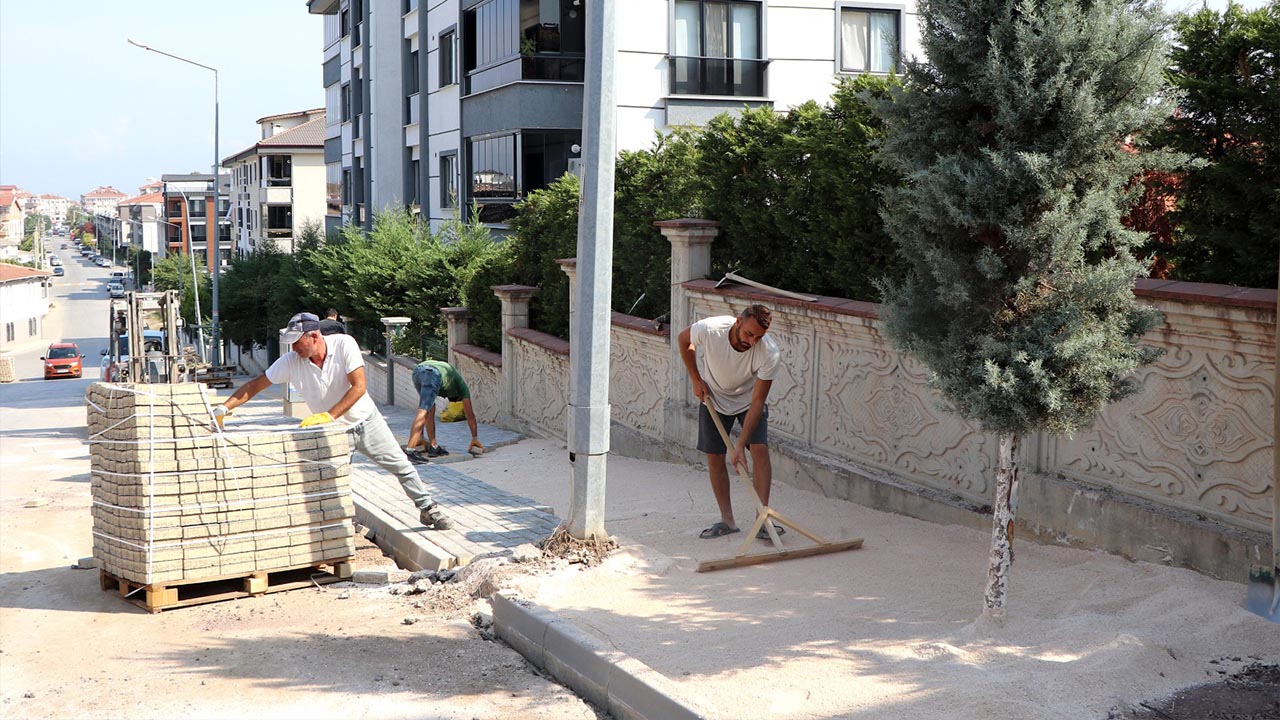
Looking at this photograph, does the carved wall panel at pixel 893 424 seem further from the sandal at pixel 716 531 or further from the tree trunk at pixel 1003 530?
the tree trunk at pixel 1003 530

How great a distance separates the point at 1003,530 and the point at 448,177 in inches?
985

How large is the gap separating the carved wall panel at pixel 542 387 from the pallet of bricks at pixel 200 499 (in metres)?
6.03

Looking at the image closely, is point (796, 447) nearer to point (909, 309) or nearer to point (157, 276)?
point (909, 309)

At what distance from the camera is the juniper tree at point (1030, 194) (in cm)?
487

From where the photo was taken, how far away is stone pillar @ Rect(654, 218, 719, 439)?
10.7 m

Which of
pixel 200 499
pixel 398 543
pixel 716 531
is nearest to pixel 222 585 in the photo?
pixel 200 499

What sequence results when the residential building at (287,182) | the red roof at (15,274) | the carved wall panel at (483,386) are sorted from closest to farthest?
the carved wall panel at (483,386) < the residential building at (287,182) < the red roof at (15,274)

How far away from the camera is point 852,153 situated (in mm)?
9219

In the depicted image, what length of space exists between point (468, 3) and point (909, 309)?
2297 cm

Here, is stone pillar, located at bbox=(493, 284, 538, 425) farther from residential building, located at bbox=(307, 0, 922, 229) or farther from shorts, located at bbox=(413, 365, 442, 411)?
residential building, located at bbox=(307, 0, 922, 229)

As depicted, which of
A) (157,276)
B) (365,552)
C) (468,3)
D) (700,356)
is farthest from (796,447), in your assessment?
(157,276)

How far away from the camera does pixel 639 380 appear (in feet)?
38.9

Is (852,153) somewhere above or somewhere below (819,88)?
below

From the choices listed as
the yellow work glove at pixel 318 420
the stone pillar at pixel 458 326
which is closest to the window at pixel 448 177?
A: the stone pillar at pixel 458 326
